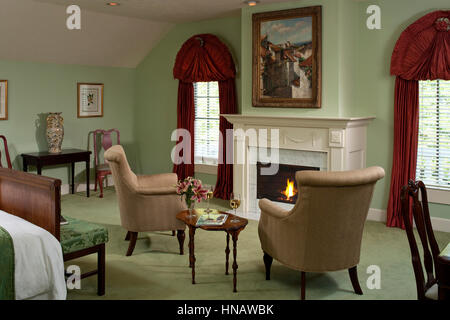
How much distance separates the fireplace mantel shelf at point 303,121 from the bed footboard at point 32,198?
3079 mm

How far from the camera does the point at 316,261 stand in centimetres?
339

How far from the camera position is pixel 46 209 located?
332 centimetres

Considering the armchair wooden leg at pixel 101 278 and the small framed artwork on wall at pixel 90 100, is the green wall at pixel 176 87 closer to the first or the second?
the small framed artwork on wall at pixel 90 100

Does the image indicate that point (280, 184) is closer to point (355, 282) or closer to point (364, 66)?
point (364, 66)

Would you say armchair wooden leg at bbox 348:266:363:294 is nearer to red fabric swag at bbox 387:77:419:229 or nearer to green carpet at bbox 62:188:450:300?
green carpet at bbox 62:188:450:300

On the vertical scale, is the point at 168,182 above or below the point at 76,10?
below

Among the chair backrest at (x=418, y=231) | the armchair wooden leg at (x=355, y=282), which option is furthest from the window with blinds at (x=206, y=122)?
the chair backrest at (x=418, y=231)

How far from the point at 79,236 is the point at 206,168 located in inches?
156

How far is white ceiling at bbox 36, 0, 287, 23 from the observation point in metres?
5.72

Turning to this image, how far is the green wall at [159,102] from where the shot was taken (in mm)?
7559

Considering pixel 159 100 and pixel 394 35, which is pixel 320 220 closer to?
pixel 394 35

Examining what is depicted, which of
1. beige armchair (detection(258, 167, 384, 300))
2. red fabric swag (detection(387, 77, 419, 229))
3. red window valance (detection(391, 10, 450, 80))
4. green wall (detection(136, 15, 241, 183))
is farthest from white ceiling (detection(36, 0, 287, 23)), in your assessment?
beige armchair (detection(258, 167, 384, 300))
